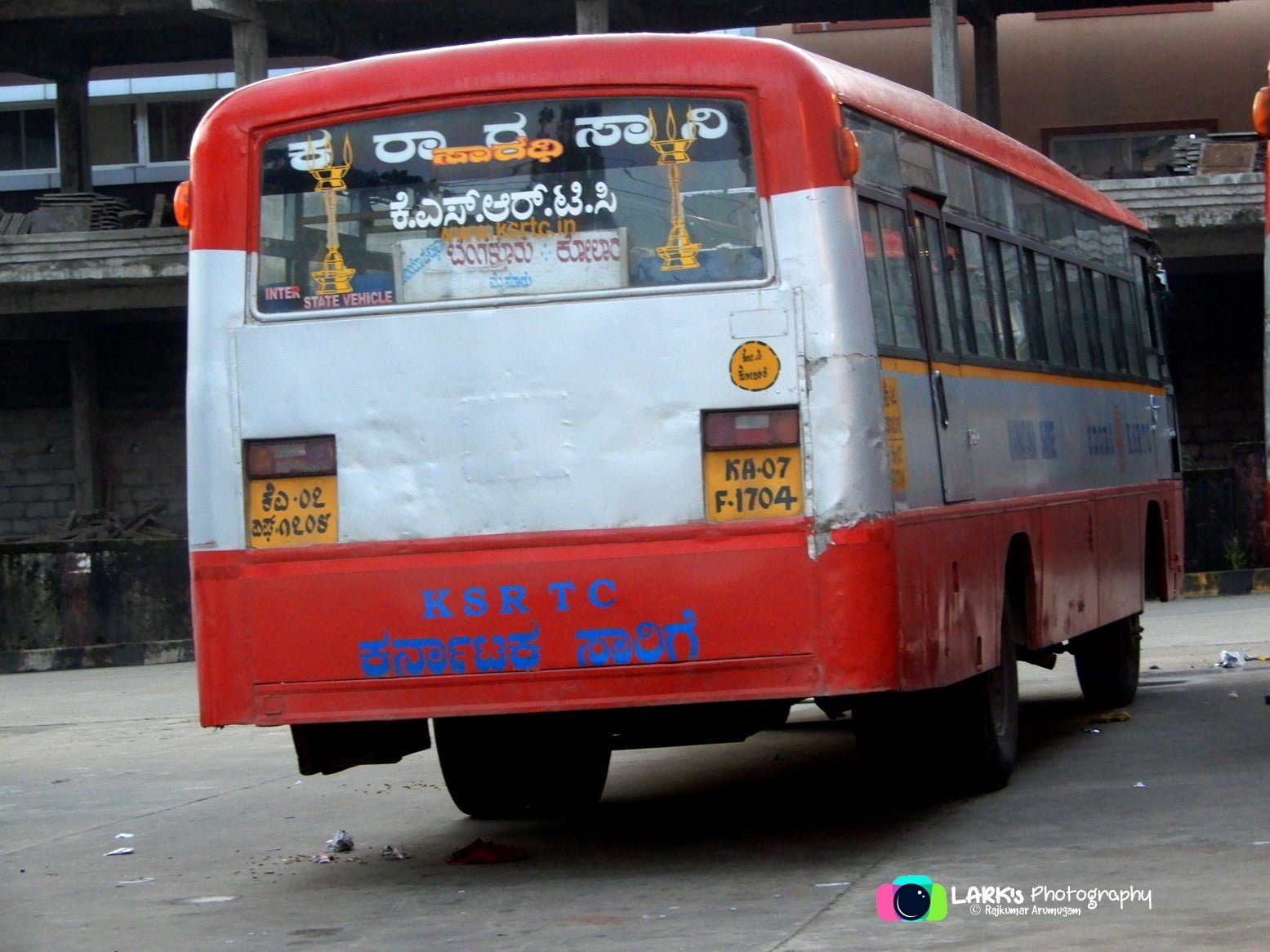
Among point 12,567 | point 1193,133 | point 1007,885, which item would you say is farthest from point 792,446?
point 1193,133

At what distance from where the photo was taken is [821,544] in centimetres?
693

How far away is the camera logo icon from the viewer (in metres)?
6.29

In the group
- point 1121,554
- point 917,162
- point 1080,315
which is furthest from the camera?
point 1121,554

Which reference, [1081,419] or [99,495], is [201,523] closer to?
[1081,419]

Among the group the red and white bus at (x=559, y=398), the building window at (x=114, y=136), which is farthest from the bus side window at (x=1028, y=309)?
the building window at (x=114, y=136)

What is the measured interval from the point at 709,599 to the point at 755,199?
1424mm

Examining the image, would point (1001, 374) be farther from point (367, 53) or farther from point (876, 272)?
point (367, 53)

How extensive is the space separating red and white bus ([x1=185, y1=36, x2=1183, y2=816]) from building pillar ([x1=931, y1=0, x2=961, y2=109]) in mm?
17579

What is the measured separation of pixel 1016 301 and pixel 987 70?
20376mm

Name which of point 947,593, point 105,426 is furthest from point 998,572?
point 105,426

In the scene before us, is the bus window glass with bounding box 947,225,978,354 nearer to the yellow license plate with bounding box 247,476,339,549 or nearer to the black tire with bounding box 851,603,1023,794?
the black tire with bounding box 851,603,1023,794

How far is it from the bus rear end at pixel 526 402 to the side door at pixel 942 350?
0.96 meters

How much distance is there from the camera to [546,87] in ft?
23.7

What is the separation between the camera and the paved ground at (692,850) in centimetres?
629
